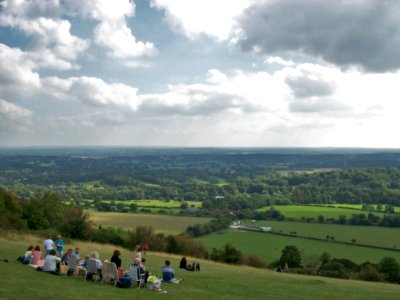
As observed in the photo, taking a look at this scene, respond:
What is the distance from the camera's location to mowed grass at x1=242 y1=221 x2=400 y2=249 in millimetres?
78625

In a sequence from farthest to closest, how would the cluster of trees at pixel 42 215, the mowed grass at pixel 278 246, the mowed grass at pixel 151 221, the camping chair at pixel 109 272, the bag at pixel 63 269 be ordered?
the mowed grass at pixel 151 221 < the mowed grass at pixel 278 246 < the cluster of trees at pixel 42 215 < the bag at pixel 63 269 < the camping chair at pixel 109 272

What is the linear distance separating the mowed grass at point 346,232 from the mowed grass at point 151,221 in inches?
721

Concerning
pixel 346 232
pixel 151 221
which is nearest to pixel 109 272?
pixel 346 232

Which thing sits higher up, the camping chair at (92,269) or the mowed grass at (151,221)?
the camping chair at (92,269)

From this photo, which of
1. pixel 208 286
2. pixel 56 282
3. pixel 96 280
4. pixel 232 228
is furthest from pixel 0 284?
pixel 232 228

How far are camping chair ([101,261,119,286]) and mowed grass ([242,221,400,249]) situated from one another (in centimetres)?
6698

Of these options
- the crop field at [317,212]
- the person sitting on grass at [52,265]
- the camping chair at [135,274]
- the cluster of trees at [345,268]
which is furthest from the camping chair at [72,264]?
the crop field at [317,212]

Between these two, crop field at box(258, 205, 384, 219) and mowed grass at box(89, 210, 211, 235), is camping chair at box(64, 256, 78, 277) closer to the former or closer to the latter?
mowed grass at box(89, 210, 211, 235)

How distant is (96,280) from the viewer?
18.9m

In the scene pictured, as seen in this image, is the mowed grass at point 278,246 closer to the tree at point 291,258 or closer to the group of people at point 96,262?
the tree at point 291,258

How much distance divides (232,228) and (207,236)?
12.6 metres

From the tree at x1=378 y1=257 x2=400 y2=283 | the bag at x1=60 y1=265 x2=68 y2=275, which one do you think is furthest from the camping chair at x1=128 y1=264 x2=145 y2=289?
the tree at x1=378 y1=257 x2=400 y2=283

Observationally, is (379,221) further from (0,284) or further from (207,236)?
(0,284)

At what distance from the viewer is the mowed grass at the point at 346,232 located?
7862cm
